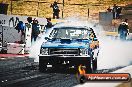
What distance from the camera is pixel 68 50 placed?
788 centimetres

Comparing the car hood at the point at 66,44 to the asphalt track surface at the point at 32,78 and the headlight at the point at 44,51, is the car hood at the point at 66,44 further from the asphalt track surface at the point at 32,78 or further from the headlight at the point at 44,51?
the asphalt track surface at the point at 32,78

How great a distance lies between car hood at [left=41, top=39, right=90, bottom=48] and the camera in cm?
781

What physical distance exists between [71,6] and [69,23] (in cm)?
36

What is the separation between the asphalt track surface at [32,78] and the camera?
7113 millimetres

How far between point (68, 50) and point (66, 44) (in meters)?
0.13

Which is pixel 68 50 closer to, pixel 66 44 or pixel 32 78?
pixel 66 44

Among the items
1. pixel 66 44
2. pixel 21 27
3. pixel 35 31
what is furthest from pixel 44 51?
Answer: pixel 21 27

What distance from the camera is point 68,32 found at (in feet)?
25.3

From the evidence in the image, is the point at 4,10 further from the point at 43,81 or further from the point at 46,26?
the point at 43,81

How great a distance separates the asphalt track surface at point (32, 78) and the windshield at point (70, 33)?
68cm

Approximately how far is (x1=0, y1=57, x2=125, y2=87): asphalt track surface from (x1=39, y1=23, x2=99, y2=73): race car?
0.56 ft

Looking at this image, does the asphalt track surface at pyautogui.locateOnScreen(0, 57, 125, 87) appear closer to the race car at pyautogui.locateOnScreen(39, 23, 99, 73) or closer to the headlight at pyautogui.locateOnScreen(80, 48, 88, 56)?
the race car at pyautogui.locateOnScreen(39, 23, 99, 73)

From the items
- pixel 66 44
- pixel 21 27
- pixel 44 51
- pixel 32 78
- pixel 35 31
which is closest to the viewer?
pixel 32 78

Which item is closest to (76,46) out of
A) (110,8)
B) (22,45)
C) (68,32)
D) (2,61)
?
(68,32)
